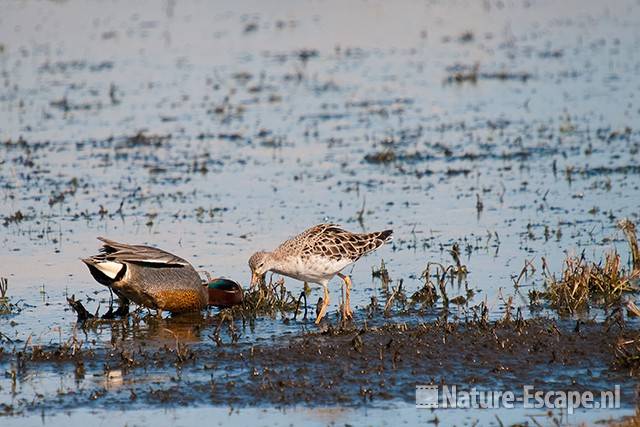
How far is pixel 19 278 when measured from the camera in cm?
1141

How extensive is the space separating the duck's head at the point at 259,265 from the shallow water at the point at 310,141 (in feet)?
1.36

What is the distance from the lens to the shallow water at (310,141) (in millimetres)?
12047

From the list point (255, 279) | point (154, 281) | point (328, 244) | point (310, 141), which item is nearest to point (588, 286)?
point (328, 244)

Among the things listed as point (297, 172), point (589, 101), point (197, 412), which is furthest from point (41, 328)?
point (589, 101)

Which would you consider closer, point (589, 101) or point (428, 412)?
point (428, 412)

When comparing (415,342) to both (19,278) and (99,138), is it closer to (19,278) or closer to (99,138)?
(19,278)

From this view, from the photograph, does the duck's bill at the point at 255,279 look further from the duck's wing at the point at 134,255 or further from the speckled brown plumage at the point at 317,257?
the duck's wing at the point at 134,255

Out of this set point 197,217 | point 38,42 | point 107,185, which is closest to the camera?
point 197,217

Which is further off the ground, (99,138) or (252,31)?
(252,31)

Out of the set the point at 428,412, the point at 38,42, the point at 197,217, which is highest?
the point at 38,42

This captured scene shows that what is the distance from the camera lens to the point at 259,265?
10.1 meters

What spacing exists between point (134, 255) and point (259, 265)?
39.3 inches

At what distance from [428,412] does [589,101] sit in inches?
461

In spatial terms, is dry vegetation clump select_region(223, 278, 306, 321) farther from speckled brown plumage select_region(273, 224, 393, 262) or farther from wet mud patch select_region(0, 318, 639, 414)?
wet mud patch select_region(0, 318, 639, 414)
